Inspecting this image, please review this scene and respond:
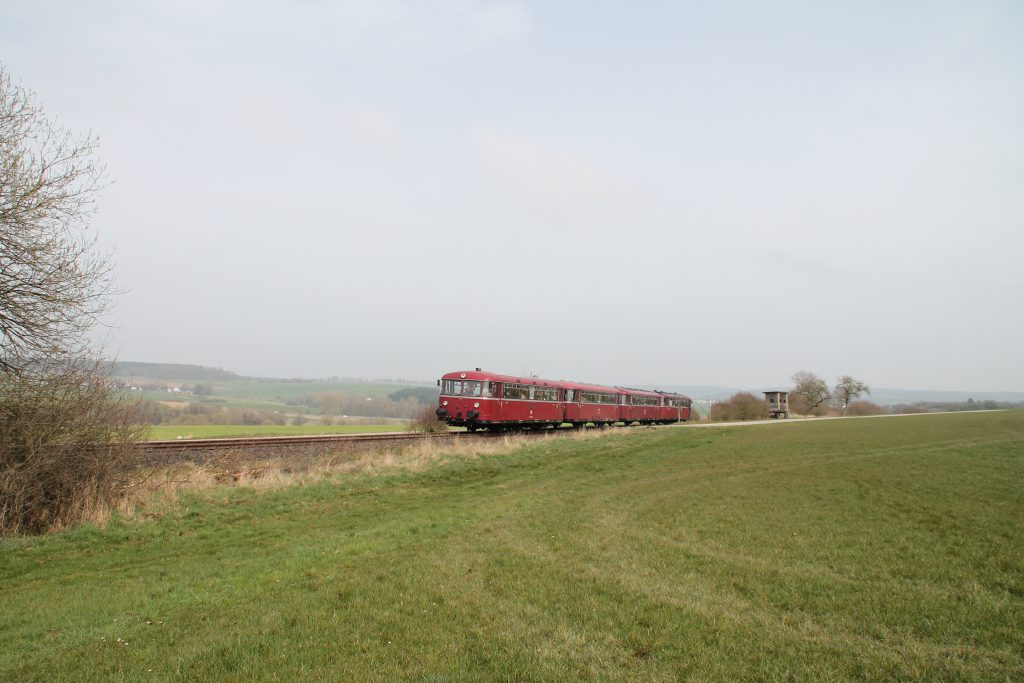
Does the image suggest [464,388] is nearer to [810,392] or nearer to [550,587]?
[550,587]

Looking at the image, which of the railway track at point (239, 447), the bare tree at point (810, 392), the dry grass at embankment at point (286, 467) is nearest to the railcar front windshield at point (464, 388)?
the dry grass at embankment at point (286, 467)

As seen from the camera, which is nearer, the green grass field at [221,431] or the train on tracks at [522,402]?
the train on tracks at [522,402]

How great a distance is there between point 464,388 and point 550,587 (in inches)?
909

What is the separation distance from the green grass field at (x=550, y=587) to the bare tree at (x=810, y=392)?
65.5 metres

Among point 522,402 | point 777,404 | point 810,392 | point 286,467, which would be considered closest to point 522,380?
point 522,402

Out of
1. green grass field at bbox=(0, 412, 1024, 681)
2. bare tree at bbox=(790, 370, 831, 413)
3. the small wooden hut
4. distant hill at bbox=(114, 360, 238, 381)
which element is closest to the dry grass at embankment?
green grass field at bbox=(0, 412, 1024, 681)

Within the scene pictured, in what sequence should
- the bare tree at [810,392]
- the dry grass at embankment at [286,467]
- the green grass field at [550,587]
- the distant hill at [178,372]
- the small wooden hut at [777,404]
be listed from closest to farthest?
the green grass field at [550,587] → the dry grass at embankment at [286,467] → the small wooden hut at [777,404] → the bare tree at [810,392] → the distant hill at [178,372]

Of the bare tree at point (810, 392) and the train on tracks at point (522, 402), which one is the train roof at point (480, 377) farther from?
the bare tree at point (810, 392)

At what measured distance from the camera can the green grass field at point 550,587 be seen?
16.0 ft

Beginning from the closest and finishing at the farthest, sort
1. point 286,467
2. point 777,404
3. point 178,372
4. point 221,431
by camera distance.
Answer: point 286,467, point 221,431, point 777,404, point 178,372

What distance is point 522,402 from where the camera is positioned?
3158cm

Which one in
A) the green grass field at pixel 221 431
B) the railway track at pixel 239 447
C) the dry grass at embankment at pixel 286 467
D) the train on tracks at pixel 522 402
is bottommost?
the green grass field at pixel 221 431

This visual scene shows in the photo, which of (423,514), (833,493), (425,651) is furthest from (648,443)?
(425,651)

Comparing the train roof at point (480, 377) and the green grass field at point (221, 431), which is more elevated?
the train roof at point (480, 377)
